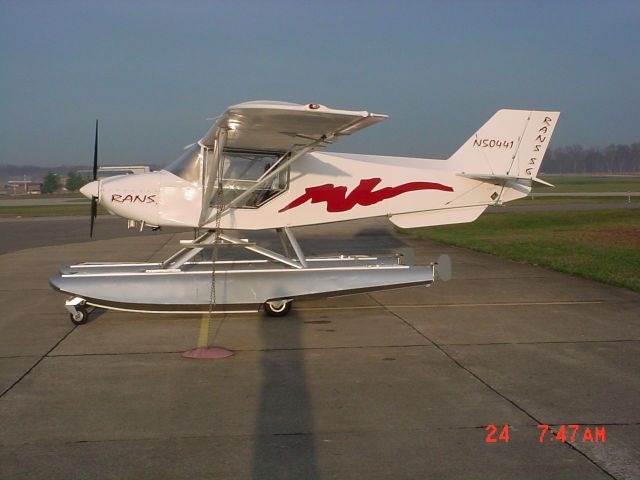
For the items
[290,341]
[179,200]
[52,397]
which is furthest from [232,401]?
[179,200]

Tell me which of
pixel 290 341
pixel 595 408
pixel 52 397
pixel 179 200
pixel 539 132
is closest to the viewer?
pixel 595 408

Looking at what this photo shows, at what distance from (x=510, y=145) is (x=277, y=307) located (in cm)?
462

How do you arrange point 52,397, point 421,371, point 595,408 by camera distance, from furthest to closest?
point 421,371, point 52,397, point 595,408

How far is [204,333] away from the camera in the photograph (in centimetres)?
831

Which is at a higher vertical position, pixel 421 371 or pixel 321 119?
pixel 321 119

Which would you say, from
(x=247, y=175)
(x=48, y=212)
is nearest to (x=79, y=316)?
(x=247, y=175)

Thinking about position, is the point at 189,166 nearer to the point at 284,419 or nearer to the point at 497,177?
the point at 497,177

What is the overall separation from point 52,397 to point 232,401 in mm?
1526

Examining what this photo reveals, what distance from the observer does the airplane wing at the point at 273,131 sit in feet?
25.0

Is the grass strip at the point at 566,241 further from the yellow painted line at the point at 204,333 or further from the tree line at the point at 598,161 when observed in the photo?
the tree line at the point at 598,161

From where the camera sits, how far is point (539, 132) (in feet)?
35.8

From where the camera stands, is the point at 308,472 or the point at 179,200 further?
the point at 179,200

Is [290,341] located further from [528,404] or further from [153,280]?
[528,404]

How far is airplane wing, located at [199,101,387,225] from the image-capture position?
7605 millimetres
